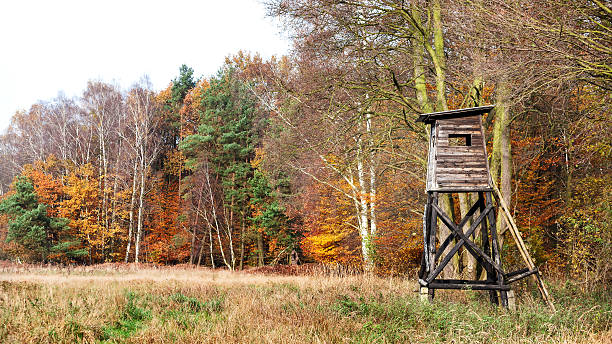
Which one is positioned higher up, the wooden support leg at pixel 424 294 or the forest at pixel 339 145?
the forest at pixel 339 145

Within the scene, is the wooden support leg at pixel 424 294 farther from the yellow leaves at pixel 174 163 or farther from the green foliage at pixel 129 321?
the yellow leaves at pixel 174 163

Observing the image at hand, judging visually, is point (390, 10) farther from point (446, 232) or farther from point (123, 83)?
point (123, 83)

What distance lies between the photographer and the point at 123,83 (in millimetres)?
33062

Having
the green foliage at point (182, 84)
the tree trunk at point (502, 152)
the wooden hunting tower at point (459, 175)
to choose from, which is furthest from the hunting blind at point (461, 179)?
the green foliage at point (182, 84)

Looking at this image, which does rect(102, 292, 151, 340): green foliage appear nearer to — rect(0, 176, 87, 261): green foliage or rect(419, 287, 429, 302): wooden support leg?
rect(419, 287, 429, 302): wooden support leg

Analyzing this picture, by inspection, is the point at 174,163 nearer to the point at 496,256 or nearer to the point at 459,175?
the point at 459,175

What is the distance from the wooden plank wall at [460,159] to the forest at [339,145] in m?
0.96

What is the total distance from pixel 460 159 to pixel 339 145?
11.8ft

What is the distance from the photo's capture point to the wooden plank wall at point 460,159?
813 cm

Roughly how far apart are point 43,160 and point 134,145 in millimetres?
9721

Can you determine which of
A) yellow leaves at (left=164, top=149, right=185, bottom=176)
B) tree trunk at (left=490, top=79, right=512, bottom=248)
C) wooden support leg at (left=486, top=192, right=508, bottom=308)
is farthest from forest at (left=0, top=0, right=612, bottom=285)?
wooden support leg at (left=486, top=192, right=508, bottom=308)

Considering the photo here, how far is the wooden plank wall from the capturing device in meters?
8.13

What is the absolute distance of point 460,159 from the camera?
824 centimetres

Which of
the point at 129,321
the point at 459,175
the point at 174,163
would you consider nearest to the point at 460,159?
the point at 459,175
